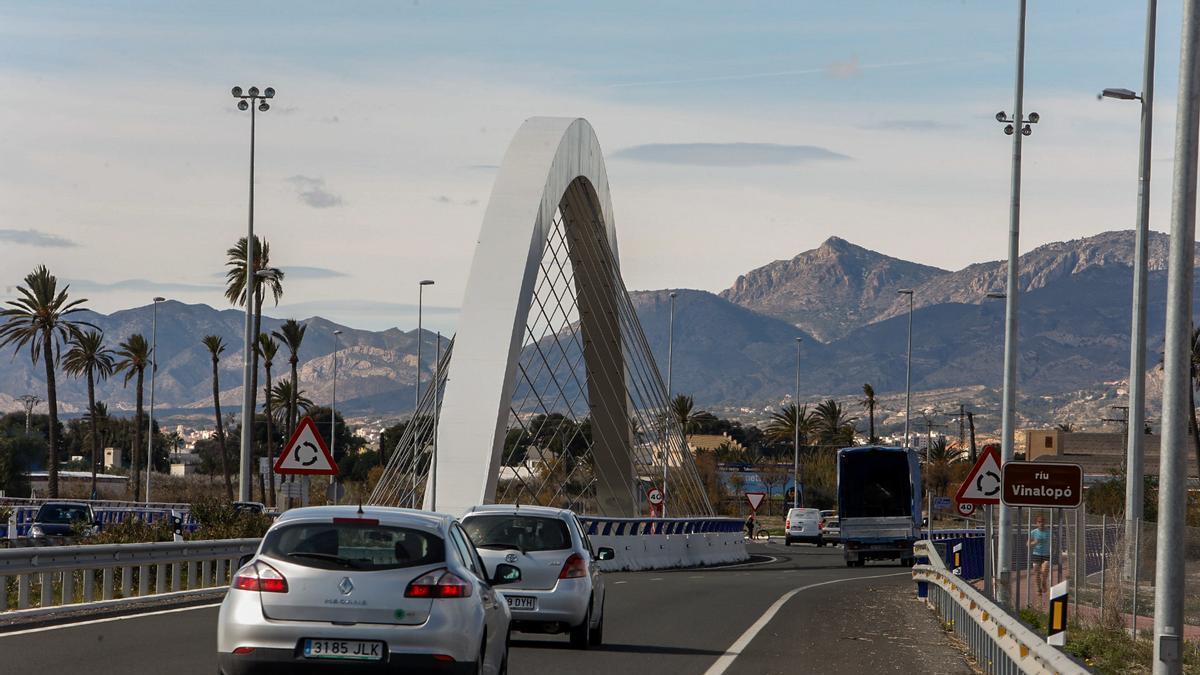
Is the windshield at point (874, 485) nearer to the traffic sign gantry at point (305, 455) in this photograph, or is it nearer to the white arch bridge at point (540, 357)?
the white arch bridge at point (540, 357)

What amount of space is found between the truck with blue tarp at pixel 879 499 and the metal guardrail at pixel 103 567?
24801 millimetres

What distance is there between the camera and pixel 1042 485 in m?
21.0

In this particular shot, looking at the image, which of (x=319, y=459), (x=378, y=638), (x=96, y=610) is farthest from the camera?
(x=319, y=459)

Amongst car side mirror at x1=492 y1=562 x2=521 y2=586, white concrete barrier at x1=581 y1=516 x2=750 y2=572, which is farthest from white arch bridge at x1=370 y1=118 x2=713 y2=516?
car side mirror at x1=492 y1=562 x2=521 y2=586

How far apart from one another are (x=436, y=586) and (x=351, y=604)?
1.86 ft

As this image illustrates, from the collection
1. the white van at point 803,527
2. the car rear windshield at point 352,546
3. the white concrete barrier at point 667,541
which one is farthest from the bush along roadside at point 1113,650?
the white van at point 803,527

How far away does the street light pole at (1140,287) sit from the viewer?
31.6 metres

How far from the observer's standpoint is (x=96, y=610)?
22141mm

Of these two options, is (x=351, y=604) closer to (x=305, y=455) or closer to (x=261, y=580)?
(x=261, y=580)

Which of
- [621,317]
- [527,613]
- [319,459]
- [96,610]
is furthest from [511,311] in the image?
[527,613]

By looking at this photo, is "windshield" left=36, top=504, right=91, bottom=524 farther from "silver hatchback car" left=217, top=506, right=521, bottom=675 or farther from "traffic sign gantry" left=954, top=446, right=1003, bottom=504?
"silver hatchback car" left=217, top=506, right=521, bottom=675

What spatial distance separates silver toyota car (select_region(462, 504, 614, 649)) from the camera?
18.5 m

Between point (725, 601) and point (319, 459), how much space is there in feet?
24.1

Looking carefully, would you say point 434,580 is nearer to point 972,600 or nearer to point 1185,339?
point 1185,339
